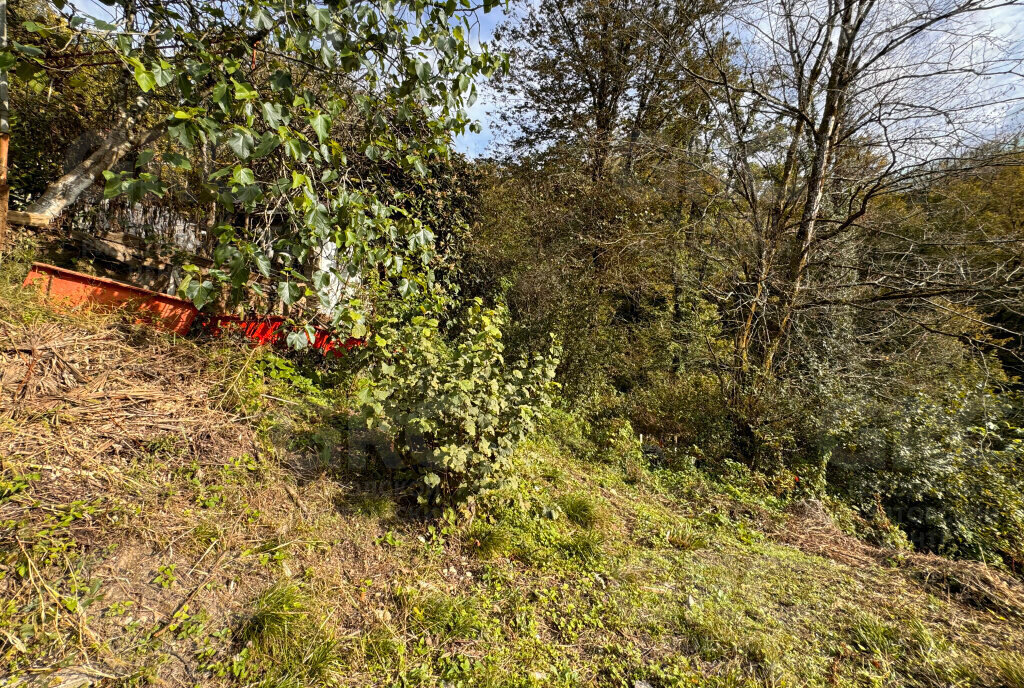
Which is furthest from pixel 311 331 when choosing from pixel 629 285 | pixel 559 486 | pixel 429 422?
pixel 629 285

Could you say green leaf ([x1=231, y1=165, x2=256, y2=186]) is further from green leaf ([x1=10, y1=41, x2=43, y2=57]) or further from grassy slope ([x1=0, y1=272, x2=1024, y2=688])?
grassy slope ([x1=0, y1=272, x2=1024, y2=688])

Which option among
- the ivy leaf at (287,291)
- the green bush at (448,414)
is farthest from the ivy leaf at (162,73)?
the green bush at (448,414)

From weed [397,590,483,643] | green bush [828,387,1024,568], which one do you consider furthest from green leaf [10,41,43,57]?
A: green bush [828,387,1024,568]

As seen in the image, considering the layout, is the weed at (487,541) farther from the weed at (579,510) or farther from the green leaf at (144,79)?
the green leaf at (144,79)

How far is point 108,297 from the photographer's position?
3.51 m

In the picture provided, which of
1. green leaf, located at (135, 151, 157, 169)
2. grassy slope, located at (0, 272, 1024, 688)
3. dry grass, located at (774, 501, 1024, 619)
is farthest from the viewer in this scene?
dry grass, located at (774, 501, 1024, 619)

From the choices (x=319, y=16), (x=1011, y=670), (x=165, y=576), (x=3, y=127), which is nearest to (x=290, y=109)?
(x=319, y=16)

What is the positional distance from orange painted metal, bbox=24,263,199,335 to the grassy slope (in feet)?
0.80

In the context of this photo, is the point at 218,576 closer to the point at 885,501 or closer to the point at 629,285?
the point at 629,285

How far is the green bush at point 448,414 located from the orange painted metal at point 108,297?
1790 mm

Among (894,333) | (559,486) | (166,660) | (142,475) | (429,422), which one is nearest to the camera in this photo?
(166,660)

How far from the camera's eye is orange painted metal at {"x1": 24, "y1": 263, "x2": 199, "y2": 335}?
3.30m

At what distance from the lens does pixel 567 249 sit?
696 centimetres

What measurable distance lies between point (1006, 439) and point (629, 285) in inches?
197
